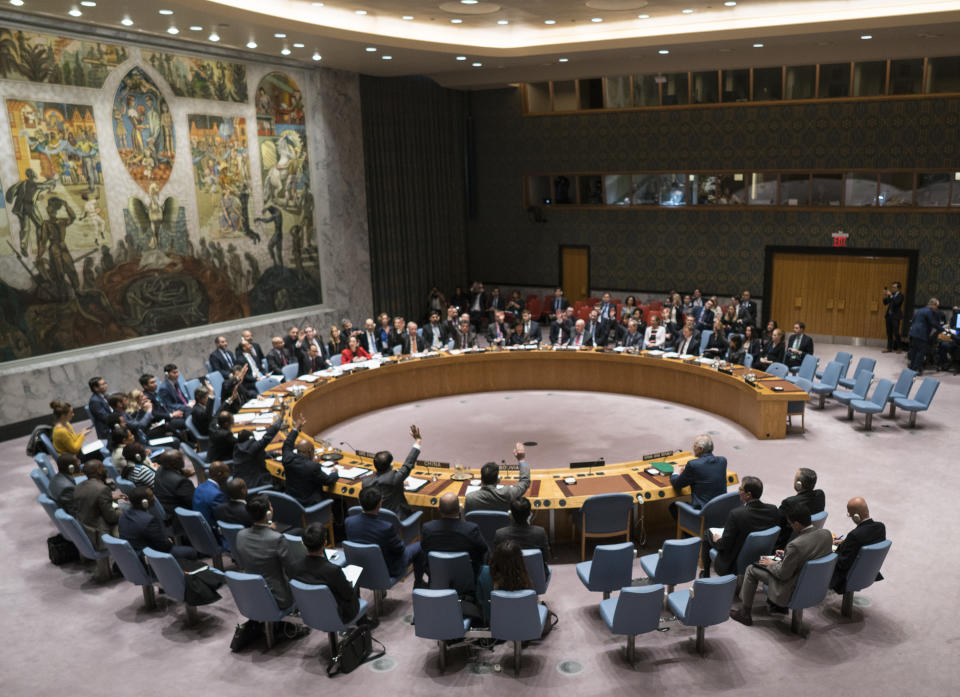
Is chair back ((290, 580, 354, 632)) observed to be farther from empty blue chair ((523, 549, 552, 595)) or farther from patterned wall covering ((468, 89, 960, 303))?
patterned wall covering ((468, 89, 960, 303))

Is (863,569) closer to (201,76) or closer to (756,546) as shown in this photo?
(756,546)

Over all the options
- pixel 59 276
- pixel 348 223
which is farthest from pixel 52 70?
pixel 348 223

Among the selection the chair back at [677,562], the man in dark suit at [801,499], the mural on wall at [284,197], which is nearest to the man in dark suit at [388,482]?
the chair back at [677,562]

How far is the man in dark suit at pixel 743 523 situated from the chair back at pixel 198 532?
165 inches

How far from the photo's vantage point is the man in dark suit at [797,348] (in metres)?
12.5

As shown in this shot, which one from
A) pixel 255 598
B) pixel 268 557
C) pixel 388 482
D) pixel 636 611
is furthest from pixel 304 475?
pixel 636 611

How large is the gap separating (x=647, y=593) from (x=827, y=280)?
1344cm

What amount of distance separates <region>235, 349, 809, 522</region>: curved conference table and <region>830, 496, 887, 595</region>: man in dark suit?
1557mm

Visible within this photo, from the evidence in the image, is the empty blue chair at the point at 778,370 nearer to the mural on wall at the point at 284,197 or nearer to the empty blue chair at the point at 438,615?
the empty blue chair at the point at 438,615

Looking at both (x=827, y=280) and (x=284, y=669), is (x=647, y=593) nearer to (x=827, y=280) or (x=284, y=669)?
(x=284, y=669)

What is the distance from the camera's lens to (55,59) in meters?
11.3

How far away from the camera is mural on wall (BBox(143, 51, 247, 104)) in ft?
42.0

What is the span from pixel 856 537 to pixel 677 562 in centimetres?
133

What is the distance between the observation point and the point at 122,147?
12.3 m
